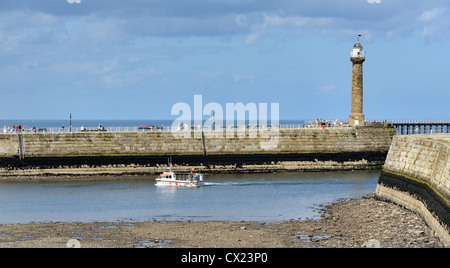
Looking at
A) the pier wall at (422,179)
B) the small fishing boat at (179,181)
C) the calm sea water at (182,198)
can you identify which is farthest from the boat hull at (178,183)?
the pier wall at (422,179)

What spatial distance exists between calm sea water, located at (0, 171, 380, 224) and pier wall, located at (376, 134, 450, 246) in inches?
199

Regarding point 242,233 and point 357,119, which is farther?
point 357,119

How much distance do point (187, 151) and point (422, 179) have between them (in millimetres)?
35664

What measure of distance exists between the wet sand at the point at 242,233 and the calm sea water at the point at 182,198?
109 inches

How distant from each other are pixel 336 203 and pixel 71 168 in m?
31.6

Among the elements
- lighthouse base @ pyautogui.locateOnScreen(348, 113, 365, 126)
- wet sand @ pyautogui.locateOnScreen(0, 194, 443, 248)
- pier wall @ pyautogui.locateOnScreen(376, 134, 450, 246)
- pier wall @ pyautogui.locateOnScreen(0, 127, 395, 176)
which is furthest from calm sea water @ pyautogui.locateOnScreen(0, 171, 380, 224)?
lighthouse base @ pyautogui.locateOnScreen(348, 113, 365, 126)

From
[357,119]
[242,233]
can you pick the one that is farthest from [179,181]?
[357,119]

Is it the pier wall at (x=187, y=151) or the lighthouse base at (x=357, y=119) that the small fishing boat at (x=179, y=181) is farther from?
the lighthouse base at (x=357, y=119)

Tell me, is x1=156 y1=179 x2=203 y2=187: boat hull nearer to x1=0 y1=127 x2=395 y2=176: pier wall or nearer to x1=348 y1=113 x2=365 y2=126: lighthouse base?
x1=0 y1=127 x2=395 y2=176: pier wall

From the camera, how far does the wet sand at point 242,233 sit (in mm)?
30953

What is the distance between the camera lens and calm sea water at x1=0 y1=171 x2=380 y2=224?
41250 mm

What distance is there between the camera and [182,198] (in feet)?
163

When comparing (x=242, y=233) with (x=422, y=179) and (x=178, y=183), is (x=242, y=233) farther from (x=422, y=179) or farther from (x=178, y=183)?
(x=178, y=183)
